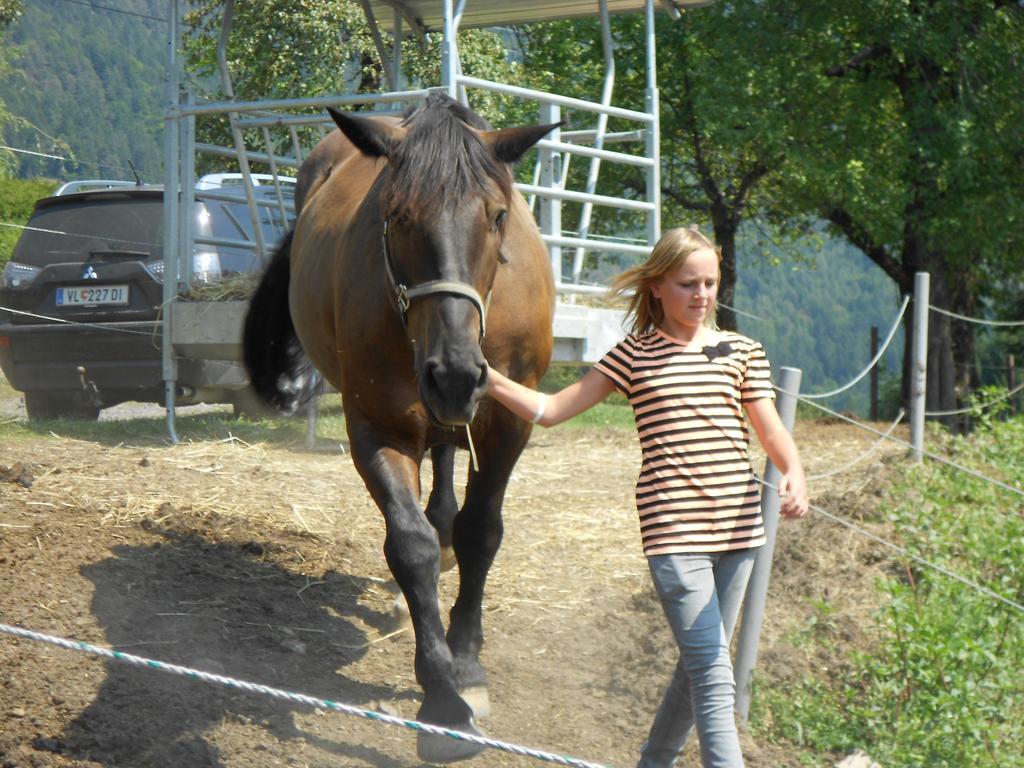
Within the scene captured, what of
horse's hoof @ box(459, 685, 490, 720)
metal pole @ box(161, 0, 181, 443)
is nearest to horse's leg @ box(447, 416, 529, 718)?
horse's hoof @ box(459, 685, 490, 720)

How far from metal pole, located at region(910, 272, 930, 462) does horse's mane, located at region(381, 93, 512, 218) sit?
184 inches

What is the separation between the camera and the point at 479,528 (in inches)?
168

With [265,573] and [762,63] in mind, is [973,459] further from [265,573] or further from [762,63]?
[762,63]

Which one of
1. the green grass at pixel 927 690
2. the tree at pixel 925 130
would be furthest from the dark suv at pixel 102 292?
the tree at pixel 925 130

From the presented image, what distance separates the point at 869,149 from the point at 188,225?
1042 centimetres

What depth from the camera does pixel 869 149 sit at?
15719 millimetres

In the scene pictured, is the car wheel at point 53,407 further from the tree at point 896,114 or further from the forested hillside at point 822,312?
the forested hillside at point 822,312

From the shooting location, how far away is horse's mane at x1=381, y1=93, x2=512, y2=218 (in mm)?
3266

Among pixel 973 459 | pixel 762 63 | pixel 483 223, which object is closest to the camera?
pixel 483 223

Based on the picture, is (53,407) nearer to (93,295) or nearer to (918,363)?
(93,295)

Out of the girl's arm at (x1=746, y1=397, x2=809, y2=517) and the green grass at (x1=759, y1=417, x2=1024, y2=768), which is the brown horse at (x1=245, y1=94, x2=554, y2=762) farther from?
the green grass at (x1=759, y1=417, x2=1024, y2=768)

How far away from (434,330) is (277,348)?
3.73 m

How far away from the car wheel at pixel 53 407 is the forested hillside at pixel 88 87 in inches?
677

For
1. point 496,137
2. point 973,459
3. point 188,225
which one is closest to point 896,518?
point 496,137
